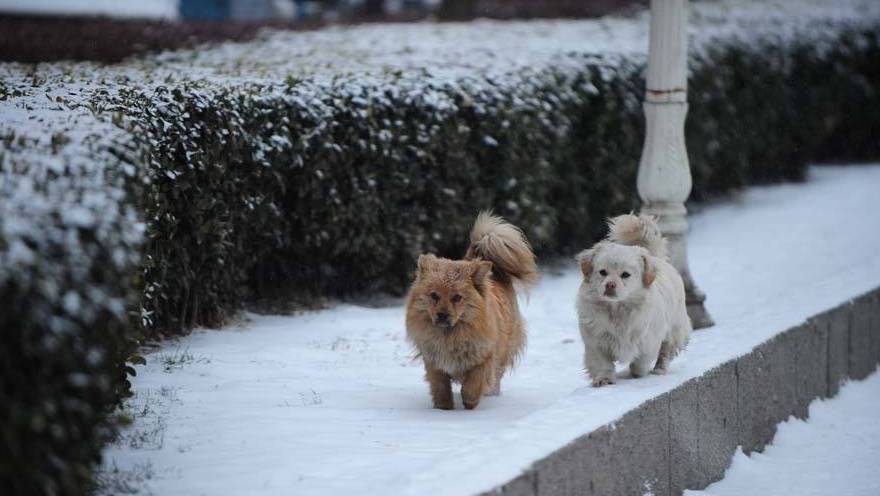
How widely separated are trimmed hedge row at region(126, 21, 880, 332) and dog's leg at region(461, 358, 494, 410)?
6.15ft

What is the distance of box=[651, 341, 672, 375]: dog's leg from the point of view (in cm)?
625

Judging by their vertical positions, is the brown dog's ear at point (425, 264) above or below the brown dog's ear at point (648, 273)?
above

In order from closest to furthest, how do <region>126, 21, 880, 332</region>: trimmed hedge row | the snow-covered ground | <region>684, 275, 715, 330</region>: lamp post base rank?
the snow-covered ground < <region>126, 21, 880, 332</region>: trimmed hedge row < <region>684, 275, 715, 330</region>: lamp post base

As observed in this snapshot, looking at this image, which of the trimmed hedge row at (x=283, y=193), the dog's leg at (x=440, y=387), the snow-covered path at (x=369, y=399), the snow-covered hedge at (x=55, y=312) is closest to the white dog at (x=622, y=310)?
the snow-covered path at (x=369, y=399)

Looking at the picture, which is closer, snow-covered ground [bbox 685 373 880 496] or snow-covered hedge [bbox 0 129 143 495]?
snow-covered hedge [bbox 0 129 143 495]

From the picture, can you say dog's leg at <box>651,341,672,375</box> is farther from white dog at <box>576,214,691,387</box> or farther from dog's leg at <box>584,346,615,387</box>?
dog's leg at <box>584,346,615,387</box>

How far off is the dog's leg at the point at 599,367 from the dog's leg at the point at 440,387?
76 centimetres

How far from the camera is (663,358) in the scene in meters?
6.33

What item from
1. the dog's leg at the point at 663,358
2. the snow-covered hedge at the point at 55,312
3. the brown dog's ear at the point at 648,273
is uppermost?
the snow-covered hedge at the point at 55,312

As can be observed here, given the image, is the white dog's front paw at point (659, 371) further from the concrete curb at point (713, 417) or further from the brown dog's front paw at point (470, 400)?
the brown dog's front paw at point (470, 400)

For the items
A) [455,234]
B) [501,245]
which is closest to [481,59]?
[455,234]

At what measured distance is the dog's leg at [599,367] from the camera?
605cm

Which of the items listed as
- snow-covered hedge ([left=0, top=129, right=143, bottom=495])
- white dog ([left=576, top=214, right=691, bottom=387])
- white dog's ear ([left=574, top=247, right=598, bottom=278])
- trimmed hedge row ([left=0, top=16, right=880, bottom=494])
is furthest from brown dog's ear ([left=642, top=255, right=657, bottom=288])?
snow-covered hedge ([left=0, top=129, right=143, bottom=495])

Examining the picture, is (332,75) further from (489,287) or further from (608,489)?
(608,489)
